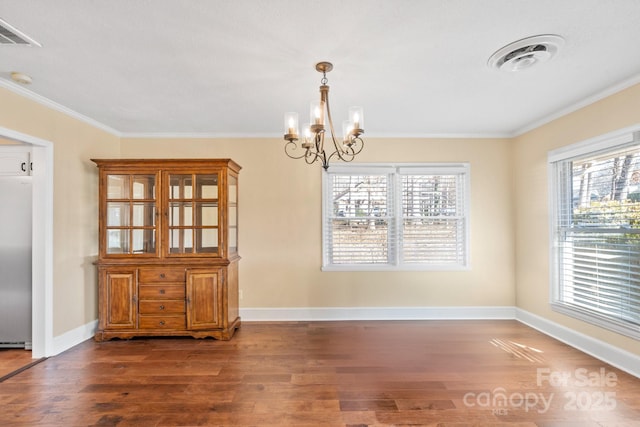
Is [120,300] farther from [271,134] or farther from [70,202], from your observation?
[271,134]

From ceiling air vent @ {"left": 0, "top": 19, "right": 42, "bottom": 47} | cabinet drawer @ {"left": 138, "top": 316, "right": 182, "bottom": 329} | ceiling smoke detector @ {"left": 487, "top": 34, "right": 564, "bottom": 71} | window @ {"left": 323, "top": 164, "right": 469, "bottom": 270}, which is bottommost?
cabinet drawer @ {"left": 138, "top": 316, "right": 182, "bottom": 329}

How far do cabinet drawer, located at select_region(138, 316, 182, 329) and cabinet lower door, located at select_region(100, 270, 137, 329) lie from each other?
97mm

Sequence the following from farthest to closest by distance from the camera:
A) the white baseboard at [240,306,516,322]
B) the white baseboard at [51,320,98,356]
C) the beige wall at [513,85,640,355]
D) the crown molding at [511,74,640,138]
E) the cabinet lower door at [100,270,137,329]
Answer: the white baseboard at [240,306,516,322] < the cabinet lower door at [100,270,137,329] < the white baseboard at [51,320,98,356] < the beige wall at [513,85,640,355] < the crown molding at [511,74,640,138]

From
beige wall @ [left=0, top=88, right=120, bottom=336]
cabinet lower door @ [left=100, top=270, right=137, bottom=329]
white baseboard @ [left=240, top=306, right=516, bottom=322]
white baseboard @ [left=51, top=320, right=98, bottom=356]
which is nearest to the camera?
beige wall @ [left=0, top=88, right=120, bottom=336]

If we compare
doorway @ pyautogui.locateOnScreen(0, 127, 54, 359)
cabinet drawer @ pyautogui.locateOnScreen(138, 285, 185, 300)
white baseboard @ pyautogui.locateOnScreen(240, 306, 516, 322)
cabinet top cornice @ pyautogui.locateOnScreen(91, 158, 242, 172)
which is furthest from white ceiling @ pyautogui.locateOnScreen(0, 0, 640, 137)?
white baseboard @ pyautogui.locateOnScreen(240, 306, 516, 322)

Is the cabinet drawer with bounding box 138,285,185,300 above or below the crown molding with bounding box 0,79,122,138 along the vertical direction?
below

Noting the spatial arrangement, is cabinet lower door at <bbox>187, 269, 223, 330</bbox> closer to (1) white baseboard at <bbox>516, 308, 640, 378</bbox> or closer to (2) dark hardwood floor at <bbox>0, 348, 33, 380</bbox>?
(2) dark hardwood floor at <bbox>0, 348, 33, 380</bbox>

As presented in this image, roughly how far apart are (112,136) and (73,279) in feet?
5.87

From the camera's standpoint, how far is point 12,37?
6.47 feet

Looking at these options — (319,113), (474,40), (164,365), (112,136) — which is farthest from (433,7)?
(112,136)

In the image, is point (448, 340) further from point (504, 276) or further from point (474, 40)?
point (474, 40)

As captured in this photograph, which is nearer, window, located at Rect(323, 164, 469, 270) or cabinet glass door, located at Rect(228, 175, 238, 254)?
cabinet glass door, located at Rect(228, 175, 238, 254)

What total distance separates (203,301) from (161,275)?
0.54 m

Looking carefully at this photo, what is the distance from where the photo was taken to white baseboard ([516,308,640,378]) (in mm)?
2652
